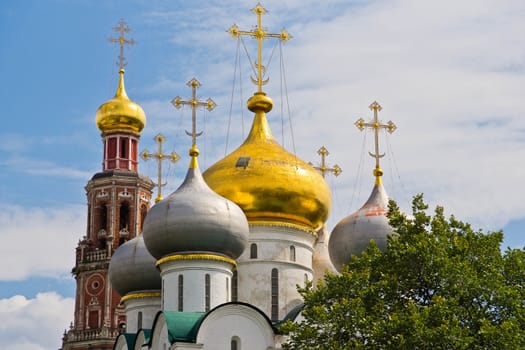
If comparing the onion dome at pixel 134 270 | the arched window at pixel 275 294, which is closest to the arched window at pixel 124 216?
the onion dome at pixel 134 270

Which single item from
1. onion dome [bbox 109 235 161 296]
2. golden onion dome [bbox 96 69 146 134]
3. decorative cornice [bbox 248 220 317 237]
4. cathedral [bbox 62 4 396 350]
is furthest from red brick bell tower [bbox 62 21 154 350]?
decorative cornice [bbox 248 220 317 237]

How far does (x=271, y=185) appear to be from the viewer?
3688cm

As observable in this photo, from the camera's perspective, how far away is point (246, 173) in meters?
37.1

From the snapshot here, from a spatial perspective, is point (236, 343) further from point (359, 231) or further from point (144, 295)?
point (144, 295)

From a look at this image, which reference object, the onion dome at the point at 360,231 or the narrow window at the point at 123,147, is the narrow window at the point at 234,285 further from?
the narrow window at the point at 123,147

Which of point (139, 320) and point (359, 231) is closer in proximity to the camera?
point (359, 231)

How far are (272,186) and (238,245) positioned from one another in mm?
3322

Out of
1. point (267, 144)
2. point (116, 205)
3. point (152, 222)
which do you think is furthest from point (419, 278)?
point (116, 205)

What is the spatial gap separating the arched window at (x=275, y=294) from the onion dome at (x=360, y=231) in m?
2.05

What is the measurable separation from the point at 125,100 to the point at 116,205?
5154mm

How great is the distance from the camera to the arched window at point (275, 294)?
35.6 meters

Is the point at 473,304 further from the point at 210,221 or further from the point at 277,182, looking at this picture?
the point at 277,182

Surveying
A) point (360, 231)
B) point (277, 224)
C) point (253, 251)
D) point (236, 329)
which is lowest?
point (236, 329)

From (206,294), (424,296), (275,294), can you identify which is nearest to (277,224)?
(275,294)
